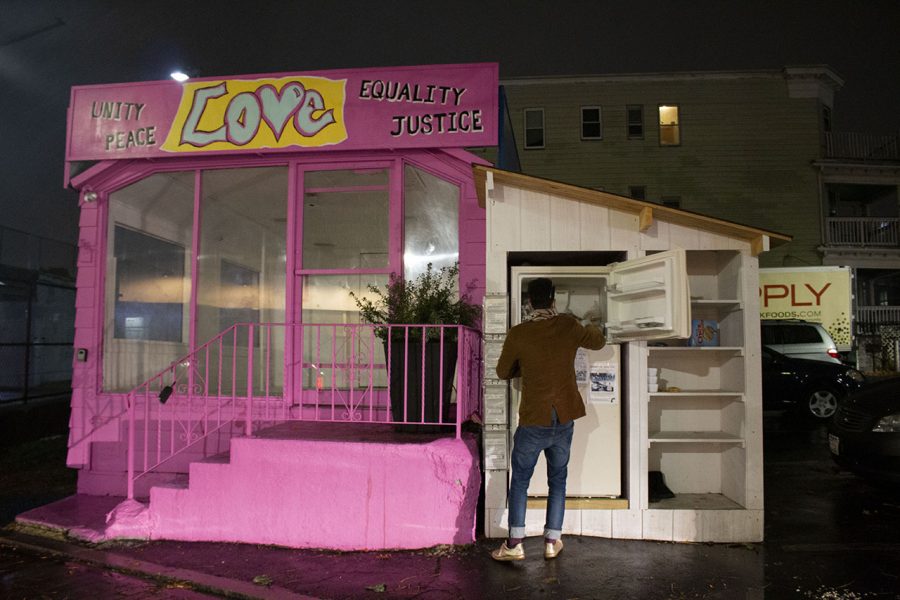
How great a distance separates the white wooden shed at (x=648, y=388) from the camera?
492 cm

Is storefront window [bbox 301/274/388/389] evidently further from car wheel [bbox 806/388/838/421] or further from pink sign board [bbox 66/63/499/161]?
car wheel [bbox 806/388/838/421]

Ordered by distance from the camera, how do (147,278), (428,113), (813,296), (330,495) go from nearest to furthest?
(330,495)
(428,113)
(147,278)
(813,296)

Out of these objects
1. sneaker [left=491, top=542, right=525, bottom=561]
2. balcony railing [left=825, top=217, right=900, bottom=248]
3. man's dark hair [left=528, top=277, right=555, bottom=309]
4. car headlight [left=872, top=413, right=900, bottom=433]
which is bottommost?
sneaker [left=491, top=542, right=525, bottom=561]

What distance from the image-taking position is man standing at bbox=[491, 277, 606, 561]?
4.31 metres

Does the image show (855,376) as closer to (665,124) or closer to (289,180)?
(665,124)

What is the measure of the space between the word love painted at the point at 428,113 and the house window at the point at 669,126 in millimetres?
14915

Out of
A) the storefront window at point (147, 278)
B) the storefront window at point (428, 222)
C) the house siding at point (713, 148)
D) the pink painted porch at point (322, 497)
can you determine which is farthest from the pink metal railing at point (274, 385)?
the house siding at point (713, 148)

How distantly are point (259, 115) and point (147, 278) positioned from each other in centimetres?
239

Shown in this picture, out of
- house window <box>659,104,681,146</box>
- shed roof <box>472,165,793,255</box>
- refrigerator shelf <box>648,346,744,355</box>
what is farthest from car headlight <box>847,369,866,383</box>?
house window <box>659,104,681,146</box>

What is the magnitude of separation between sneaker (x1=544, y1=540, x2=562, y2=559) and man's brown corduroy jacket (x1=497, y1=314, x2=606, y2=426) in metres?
0.98

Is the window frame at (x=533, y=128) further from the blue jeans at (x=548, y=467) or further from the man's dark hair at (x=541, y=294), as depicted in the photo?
the blue jeans at (x=548, y=467)

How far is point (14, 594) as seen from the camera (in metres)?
4.14

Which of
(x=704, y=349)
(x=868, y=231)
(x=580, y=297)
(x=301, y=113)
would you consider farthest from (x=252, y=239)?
(x=868, y=231)

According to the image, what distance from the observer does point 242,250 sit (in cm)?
699
